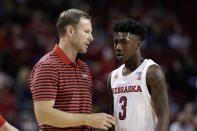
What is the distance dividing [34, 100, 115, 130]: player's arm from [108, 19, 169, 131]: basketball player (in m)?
0.38

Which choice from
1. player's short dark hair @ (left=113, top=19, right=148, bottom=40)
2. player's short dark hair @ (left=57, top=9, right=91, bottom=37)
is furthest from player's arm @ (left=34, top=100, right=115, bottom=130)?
player's short dark hair @ (left=113, top=19, right=148, bottom=40)

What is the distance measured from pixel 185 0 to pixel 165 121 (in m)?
10.4

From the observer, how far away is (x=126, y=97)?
14.3ft

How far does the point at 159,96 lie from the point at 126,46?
0.62 metres

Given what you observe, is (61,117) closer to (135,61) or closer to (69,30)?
(69,30)

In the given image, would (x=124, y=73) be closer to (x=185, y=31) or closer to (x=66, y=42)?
(x=66, y=42)

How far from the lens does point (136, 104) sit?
14.0 feet

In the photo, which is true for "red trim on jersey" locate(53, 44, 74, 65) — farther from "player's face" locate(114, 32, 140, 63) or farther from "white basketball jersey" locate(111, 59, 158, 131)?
"white basketball jersey" locate(111, 59, 158, 131)

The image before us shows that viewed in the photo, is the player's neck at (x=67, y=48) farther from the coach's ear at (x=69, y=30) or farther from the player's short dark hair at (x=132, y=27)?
the player's short dark hair at (x=132, y=27)

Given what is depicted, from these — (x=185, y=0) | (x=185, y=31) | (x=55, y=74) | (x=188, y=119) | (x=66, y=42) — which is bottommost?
(x=188, y=119)

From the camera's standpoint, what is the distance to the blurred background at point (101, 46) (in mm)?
8766

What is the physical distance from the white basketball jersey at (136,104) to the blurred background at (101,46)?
416cm

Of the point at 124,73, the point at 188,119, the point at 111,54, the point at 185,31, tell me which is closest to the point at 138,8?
the point at 185,31

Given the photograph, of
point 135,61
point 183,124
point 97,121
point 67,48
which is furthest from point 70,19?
point 183,124
